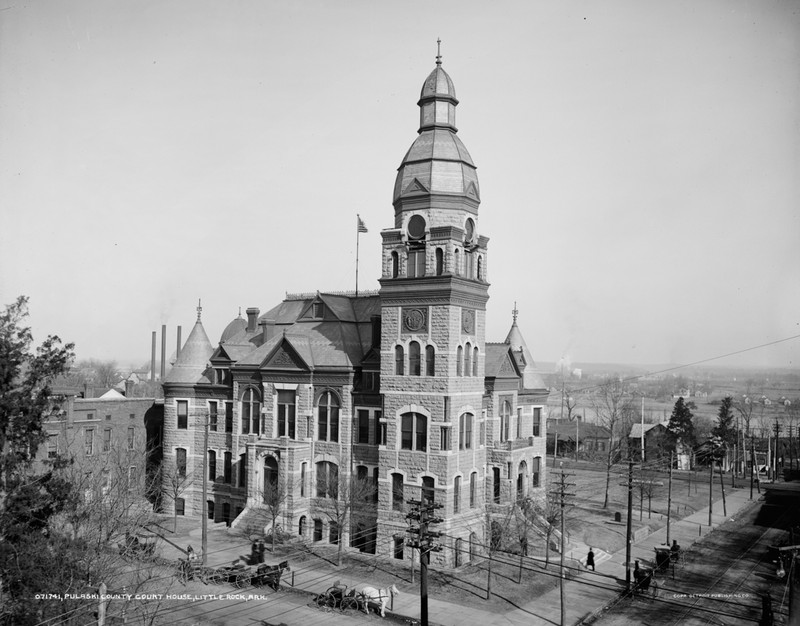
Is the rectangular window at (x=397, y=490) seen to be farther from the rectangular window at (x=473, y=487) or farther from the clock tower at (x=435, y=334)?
the rectangular window at (x=473, y=487)

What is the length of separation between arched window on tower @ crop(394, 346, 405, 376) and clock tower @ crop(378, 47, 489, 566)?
0.19ft

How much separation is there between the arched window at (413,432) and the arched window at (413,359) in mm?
2483

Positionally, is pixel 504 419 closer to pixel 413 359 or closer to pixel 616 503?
pixel 413 359

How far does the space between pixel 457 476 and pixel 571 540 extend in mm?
12133

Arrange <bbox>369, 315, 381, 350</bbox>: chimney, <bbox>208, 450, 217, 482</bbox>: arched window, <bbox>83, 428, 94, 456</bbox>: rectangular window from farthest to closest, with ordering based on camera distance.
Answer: <bbox>83, 428, 94, 456</bbox>: rectangular window → <bbox>208, 450, 217, 482</bbox>: arched window → <bbox>369, 315, 381, 350</bbox>: chimney

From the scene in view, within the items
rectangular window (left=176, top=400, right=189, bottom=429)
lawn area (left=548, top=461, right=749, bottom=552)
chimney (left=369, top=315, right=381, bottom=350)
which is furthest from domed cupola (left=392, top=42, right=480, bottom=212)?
rectangular window (left=176, top=400, right=189, bottom=429)

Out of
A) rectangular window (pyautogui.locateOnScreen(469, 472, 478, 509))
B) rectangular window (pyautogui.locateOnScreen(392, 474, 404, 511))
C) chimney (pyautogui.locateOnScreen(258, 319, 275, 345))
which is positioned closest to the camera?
rectangular window (pyautogui.locateOnScreen(392, 474, 404, 511))

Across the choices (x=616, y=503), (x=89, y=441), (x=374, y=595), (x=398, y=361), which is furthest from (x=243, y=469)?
(x=616, y=503)

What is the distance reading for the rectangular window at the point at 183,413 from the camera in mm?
51281

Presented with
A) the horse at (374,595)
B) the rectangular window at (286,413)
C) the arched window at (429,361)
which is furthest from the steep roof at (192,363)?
the horse at (374,595)

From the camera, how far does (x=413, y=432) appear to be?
3903 cm

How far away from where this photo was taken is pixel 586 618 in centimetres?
3123

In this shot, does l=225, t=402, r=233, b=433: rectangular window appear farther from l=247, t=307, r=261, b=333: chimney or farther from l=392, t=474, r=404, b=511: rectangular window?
l=392, t=474, r=404, b=511: rectangular window

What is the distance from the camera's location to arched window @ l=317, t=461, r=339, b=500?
4112 cm
